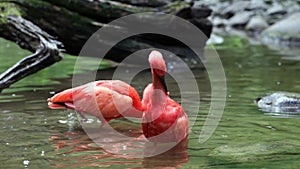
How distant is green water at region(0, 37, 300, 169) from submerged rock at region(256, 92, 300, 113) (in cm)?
14

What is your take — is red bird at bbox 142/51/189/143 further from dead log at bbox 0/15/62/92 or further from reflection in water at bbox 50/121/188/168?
dead log at bbox 0/15/62/92

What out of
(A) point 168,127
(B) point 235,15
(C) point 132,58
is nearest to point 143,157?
(A) point 168,127

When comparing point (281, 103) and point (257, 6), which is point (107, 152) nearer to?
point (281, 103)

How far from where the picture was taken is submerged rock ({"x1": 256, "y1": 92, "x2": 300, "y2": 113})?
646 centimetres

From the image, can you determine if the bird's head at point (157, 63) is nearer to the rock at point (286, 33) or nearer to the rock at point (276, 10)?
the rock at point (286, 33)

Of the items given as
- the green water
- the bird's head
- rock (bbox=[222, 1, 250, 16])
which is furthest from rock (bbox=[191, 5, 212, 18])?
rock (bbox=[222, 1, 250, 16])

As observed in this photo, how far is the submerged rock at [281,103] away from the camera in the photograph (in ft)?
21.2

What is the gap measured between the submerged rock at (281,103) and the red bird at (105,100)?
1.79 meters

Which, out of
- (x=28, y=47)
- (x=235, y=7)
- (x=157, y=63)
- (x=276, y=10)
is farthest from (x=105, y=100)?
(x=235, y=7)

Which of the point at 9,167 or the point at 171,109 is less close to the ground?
the point at 171,109

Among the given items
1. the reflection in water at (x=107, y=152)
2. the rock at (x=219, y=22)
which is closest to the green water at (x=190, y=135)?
the reflection in water at (x=107, y=152)

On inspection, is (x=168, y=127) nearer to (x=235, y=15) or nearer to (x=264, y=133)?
(x=264, y=133)

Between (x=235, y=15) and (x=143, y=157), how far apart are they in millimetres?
20300

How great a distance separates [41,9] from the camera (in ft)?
29.5
